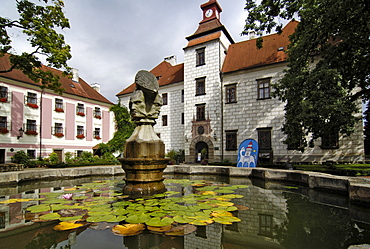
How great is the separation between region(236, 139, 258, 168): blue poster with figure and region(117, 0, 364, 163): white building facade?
686 centimetres

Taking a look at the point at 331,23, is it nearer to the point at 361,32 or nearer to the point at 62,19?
the point at 361,32

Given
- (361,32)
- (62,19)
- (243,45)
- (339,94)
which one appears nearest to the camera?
(361,32)

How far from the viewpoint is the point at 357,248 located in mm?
2096

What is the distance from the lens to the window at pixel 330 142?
16.8 m

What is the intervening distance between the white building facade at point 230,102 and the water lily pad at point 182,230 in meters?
17.5

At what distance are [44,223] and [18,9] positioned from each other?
1623 centimetres

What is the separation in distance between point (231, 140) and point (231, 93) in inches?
189

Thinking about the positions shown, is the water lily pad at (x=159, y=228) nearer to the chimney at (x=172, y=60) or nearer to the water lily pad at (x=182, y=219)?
the water lily pad at (x=182, y=219)

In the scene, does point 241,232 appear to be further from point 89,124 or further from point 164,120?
point 89,124

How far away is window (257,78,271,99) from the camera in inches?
777

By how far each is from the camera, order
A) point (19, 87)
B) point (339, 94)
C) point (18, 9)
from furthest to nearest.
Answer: point (19, 87)
point (18, 9)
point (339, 94)

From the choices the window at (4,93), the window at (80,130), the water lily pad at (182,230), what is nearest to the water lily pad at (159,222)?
the water lily pad at (182,230)

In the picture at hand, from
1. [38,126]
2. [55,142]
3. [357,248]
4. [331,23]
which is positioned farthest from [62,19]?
[357,248]

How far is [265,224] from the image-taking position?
10.5ft
